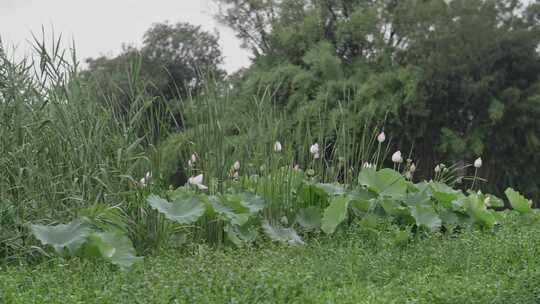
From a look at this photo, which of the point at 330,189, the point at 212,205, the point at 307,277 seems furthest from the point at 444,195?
the point at 307,277

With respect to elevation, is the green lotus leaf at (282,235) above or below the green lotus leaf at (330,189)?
below

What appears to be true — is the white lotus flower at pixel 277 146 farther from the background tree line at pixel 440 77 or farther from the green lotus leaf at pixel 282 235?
the background tree line at pixel 440 77

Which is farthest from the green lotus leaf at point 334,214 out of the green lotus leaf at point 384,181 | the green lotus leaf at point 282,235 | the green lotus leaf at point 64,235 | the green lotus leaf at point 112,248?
the green lotus leaf at point 64,235

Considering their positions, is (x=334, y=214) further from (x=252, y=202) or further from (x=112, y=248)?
(x=112, y=248)

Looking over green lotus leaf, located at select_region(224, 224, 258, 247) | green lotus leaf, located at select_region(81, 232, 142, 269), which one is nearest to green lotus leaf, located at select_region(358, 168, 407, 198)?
green lotus leaf, located at select_region(224, 224, 258, 247)

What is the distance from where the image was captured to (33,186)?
472 centimetres

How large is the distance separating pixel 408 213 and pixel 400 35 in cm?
1533

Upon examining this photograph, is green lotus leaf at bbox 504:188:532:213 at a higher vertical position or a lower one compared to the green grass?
lower

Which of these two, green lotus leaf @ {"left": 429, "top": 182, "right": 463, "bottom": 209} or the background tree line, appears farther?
the background tree line

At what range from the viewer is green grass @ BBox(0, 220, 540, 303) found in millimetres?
3477

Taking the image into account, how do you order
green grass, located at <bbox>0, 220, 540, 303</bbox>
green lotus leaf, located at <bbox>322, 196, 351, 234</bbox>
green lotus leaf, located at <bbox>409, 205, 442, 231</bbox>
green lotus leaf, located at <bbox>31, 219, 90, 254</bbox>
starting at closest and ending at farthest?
green grass, located at <bbox>0, 220, 540, 303</bbox>
green lotus leaf, located at <bbox>31, 219, 90, 254</bbox>
green lotus leaf, located at <bbox>322, 196, 351, 234</bbox>
green lotus leaf, located at <bbox>409, 205, 442, 231</bbox>

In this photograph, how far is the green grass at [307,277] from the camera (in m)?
3.48

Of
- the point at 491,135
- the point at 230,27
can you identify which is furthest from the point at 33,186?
the point at 230,27

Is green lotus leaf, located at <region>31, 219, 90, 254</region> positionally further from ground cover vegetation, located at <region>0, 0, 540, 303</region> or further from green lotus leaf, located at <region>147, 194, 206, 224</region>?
green lotus leaf, located at <region>147, 194, 206, 224</region>
